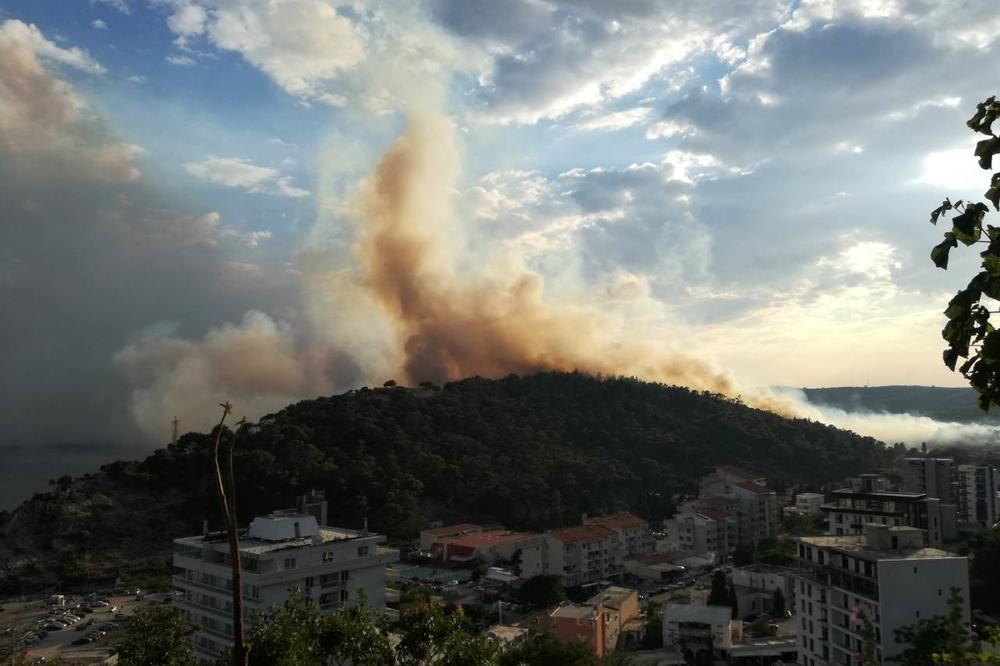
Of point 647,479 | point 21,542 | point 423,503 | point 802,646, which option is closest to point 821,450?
point 647,479

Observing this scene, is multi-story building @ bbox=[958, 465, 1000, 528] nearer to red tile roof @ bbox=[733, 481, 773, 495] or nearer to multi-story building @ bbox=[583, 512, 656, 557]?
red tile roof @ bbox=[733, 481, 773, 495]

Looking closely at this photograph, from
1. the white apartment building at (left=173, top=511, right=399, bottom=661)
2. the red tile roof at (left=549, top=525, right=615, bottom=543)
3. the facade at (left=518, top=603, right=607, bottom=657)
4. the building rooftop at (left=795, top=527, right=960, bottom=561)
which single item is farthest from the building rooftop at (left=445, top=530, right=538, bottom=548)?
the building rooftop at (left=795, top=527, right=960, bottom=561)

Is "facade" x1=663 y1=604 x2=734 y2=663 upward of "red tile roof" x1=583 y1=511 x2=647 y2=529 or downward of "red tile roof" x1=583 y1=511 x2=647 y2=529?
downward

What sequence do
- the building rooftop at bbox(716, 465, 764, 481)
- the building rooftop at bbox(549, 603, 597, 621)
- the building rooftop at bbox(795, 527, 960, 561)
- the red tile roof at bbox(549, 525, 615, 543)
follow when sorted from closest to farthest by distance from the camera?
the building rooftop at bbox(795, 527, 960, 561), the building rooftop at bbox(549, 603, 597, 621), the red tile roof at bbox(549, 525, 615, 543), the building rooftop at bbox(716, 465, 764, 481)

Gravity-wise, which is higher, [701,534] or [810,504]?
[810,504]

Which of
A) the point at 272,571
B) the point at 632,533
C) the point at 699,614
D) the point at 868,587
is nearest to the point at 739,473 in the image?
the point at 632,533

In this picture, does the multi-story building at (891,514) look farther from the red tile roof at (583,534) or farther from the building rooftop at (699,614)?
the red tile roof at (583,534)

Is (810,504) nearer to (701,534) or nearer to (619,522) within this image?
(701,534)

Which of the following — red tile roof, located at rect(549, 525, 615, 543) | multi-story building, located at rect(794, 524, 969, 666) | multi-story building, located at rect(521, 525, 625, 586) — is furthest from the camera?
red tile roof, located at rect(549, 525, 615, 543)

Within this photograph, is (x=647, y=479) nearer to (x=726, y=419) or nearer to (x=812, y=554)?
(x=726, y=419)
